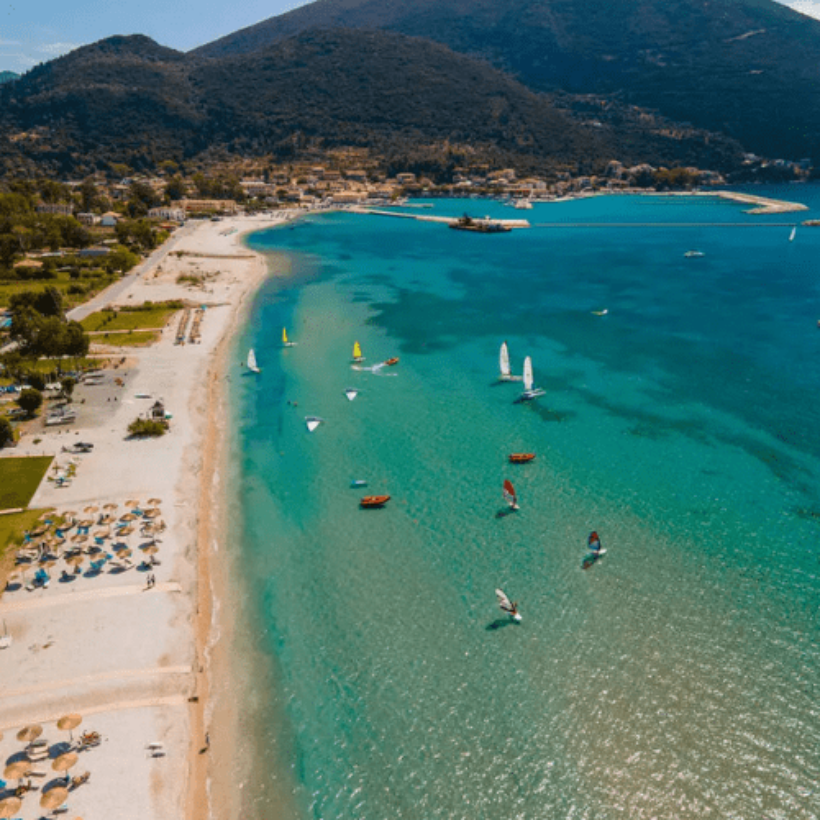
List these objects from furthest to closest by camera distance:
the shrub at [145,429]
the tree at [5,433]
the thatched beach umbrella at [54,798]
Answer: the shrub at [145,429]
the tree at [5,433]
the thatched beach umbrella at [54,798]

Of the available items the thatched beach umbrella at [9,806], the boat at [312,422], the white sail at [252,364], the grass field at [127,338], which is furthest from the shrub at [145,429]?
the thatched beach umbrella at [9,806]

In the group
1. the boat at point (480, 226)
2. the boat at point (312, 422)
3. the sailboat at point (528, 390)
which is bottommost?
the boat at point (312, 422)

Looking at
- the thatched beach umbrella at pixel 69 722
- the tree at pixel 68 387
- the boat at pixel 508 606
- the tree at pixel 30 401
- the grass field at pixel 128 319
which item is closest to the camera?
the thatched beach umbrella at pixel 69 722

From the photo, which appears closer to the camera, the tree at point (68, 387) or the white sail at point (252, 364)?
the tree at point (68, 387)

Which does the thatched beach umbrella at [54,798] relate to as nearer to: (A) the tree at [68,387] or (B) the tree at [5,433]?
(B) the tree at [5,433]

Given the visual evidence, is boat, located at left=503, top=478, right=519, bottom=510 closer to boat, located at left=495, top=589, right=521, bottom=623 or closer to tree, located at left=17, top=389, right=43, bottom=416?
boat, located at left=495, top=589, right=521, bottom=623

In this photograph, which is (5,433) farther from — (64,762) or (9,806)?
(9,806)

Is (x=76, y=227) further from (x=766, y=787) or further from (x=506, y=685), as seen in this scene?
(x=766, y=787)

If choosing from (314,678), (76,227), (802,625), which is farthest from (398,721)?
(76,227)
